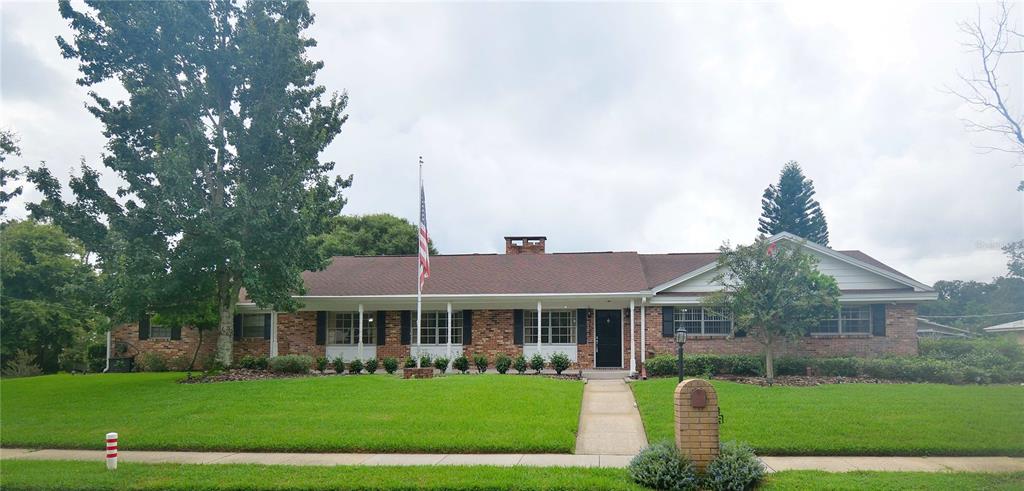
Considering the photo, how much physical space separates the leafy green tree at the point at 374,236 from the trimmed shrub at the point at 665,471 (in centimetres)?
3416

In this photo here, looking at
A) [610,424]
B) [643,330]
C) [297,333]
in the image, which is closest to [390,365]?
[297,333]

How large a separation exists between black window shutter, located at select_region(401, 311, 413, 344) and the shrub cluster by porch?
329 inches

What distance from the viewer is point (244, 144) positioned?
19641 millimetres

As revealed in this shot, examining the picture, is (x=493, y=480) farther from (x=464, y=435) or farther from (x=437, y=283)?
(x=437, y=283)

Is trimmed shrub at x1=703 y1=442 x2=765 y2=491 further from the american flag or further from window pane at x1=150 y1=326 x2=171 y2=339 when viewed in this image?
window pane at x1=150 y1=326 x2=171 y2=339

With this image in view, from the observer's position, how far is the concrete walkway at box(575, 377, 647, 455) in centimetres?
1066

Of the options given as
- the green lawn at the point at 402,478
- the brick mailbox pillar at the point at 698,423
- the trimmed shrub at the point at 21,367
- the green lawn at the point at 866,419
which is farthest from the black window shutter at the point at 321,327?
the brick mailbox pillar at the point at 698,423

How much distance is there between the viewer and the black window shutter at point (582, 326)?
74.9ft

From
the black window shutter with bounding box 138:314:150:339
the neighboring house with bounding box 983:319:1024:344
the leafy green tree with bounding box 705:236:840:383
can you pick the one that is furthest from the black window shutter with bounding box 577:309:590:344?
the neighboring house with bounding box 983:319:1024:344

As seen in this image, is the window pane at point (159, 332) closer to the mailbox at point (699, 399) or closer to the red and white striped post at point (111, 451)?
the red and white striped post at point (111, 451)

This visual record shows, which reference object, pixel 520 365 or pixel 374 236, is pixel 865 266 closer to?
pixel 520 365

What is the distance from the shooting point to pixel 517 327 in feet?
75.9

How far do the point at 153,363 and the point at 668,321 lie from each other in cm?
1769

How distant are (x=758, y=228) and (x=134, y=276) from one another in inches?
1682
